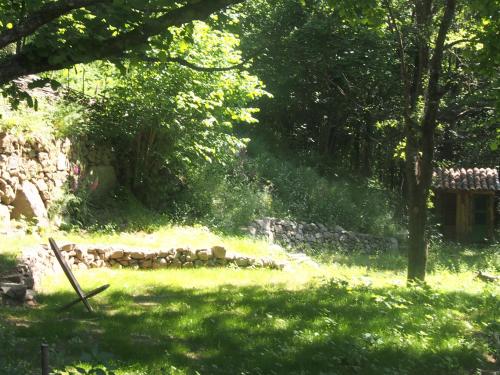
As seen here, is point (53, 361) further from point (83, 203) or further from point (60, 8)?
point (83, 203)

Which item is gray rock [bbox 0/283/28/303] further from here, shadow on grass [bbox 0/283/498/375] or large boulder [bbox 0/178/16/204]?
large boulder [bbox 0/178/16/204]

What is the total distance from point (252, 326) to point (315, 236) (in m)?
12.3

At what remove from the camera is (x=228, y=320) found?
8250 millimetres

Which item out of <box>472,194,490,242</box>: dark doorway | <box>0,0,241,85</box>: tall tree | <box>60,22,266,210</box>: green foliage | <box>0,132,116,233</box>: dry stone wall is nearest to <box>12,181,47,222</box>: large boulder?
<box>0,132,116,233</box>: dry stone wall

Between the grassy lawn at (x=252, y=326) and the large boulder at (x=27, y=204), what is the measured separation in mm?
639

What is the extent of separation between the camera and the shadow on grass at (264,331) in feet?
21.3

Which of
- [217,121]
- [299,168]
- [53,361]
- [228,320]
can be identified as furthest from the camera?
[299,168]

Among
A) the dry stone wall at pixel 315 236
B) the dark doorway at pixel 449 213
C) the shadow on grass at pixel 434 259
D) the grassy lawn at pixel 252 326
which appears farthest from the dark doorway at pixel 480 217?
the grassy lawn at pixel 252 326

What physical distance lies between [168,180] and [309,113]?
12710 millimetres

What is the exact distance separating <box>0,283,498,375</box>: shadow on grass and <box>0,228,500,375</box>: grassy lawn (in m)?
0.01

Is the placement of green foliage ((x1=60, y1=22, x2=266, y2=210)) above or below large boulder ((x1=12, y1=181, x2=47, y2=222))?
above

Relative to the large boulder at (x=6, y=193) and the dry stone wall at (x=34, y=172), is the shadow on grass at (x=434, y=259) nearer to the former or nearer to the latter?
the dry stone wall at (x=34, y=172)

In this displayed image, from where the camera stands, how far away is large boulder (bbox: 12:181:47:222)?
11.5m

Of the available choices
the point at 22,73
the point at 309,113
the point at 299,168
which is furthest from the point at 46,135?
the point at 309,113
